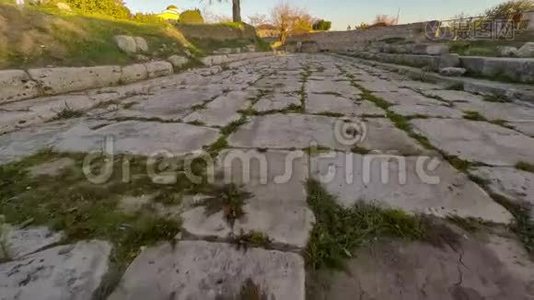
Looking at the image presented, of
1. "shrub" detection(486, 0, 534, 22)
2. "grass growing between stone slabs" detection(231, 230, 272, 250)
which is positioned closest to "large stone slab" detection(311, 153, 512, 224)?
"grass growing between stone slabs" detection(231, 230, 272, 250)

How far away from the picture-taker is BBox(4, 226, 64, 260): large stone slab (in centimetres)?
76

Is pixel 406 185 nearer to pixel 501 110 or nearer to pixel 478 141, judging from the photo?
pixel 478 141

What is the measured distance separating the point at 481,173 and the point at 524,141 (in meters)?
0.65

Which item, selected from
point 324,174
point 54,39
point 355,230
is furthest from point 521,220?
Result: point 54,39

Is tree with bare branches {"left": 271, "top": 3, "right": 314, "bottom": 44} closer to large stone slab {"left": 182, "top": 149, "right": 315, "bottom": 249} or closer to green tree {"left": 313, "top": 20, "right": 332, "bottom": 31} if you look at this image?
green tree {"left": 313, "top": 20, "right": 332, "bottom": 31}

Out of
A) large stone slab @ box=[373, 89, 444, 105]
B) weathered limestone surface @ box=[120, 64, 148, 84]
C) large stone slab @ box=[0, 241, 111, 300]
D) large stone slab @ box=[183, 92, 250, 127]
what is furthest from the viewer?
weathered limestone surface @ box=[120, 64, 148, 84]

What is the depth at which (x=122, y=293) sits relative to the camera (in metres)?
0.66

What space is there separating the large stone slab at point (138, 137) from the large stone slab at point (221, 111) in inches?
7.2

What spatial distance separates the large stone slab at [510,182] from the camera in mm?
1031

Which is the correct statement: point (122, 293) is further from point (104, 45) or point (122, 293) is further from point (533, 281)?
point (104, 45)

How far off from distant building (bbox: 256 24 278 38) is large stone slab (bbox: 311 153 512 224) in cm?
3115

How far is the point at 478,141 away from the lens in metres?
1.60

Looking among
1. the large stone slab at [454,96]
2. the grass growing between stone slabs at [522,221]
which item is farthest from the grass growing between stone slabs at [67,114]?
the large stone slab at [454,96]

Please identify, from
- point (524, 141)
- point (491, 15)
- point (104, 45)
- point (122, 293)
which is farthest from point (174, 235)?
point (491, 15)
